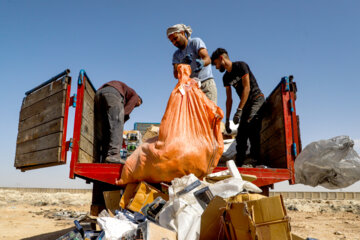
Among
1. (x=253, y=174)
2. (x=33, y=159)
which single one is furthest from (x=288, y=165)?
(x=33, y=159)

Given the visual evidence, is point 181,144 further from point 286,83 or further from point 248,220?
point 286,83

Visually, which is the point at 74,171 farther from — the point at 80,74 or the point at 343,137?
the point at 343,137

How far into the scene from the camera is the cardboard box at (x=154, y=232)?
1.69 meters

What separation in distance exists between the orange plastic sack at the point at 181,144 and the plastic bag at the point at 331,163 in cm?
90

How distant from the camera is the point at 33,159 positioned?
2.89m

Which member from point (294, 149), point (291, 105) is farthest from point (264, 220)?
point (291, 105)

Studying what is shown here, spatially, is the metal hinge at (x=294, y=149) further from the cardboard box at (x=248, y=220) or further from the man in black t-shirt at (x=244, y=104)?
the cardboard box at (x=248, y=220)

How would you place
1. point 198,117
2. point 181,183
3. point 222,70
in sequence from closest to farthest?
point 181,183 < point 198,117 < point 222,70

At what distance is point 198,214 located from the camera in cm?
193

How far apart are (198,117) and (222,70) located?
4.85 ft

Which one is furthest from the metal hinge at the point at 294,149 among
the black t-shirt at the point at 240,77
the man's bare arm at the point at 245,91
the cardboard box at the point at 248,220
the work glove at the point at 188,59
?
the work glove at the point at 188,59

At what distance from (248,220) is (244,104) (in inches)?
80.8

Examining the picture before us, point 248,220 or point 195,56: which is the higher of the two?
point 195,56

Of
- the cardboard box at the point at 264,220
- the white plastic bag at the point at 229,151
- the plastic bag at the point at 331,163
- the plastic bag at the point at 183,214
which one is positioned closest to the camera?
the cardboard box at the point at 264,220
